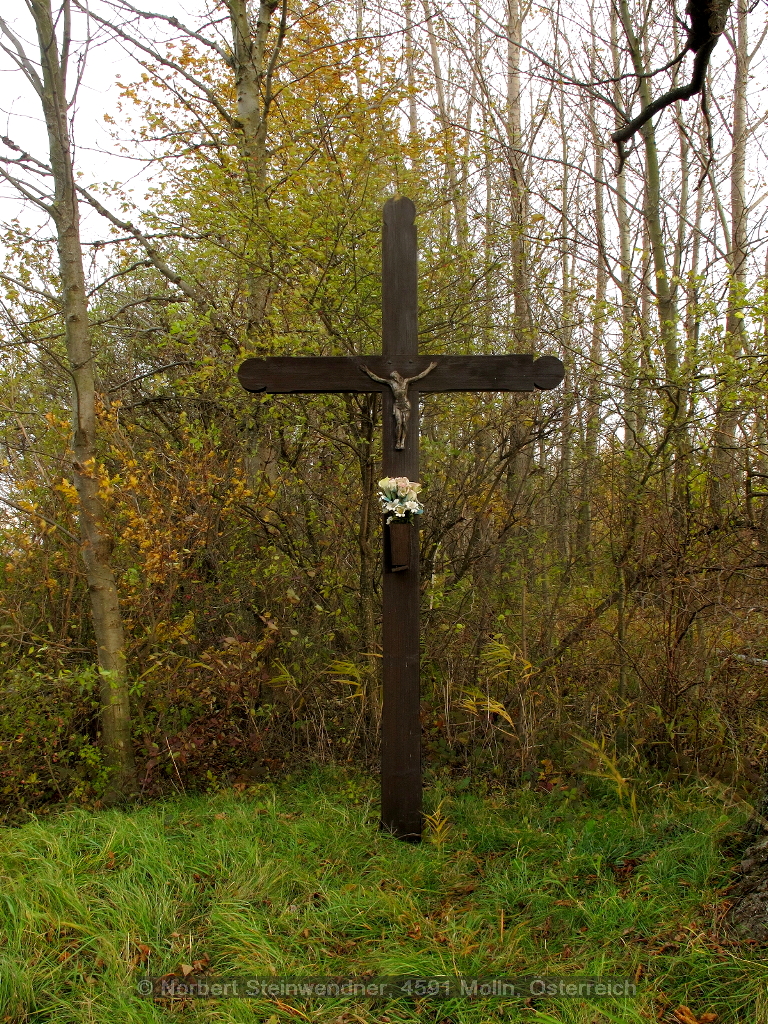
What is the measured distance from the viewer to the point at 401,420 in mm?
3490

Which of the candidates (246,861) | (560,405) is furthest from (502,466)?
(246,861)

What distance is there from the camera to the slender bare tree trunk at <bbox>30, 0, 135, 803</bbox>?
407 centimetres

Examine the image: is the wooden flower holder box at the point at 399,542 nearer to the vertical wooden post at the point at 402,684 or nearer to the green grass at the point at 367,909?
the vertical wooden post at the point at 402,684

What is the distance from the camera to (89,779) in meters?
4.24

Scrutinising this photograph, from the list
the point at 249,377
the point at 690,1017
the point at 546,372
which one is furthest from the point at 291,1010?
the point at 546,372

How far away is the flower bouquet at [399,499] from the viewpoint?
3.31m

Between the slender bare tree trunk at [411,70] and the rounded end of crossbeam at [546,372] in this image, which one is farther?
the slender bare tree trunk at [411,70]

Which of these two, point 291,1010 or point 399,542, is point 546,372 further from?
point 291,1010

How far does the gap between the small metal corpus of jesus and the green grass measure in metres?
1.99

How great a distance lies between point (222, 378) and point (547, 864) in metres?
3.52

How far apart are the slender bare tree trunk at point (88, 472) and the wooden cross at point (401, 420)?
4.22 ft

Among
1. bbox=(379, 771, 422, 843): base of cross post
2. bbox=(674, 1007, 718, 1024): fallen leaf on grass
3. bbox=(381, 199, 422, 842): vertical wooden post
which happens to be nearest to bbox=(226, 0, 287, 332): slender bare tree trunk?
bbox=(381, 199, 422, 842): vertical wooden post

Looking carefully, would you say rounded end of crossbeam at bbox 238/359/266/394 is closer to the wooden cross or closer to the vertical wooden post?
the wooden cross

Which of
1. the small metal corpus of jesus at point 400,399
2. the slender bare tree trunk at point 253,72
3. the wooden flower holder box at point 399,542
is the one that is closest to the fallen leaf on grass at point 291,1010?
the wooden flower holder box at point 399,542
